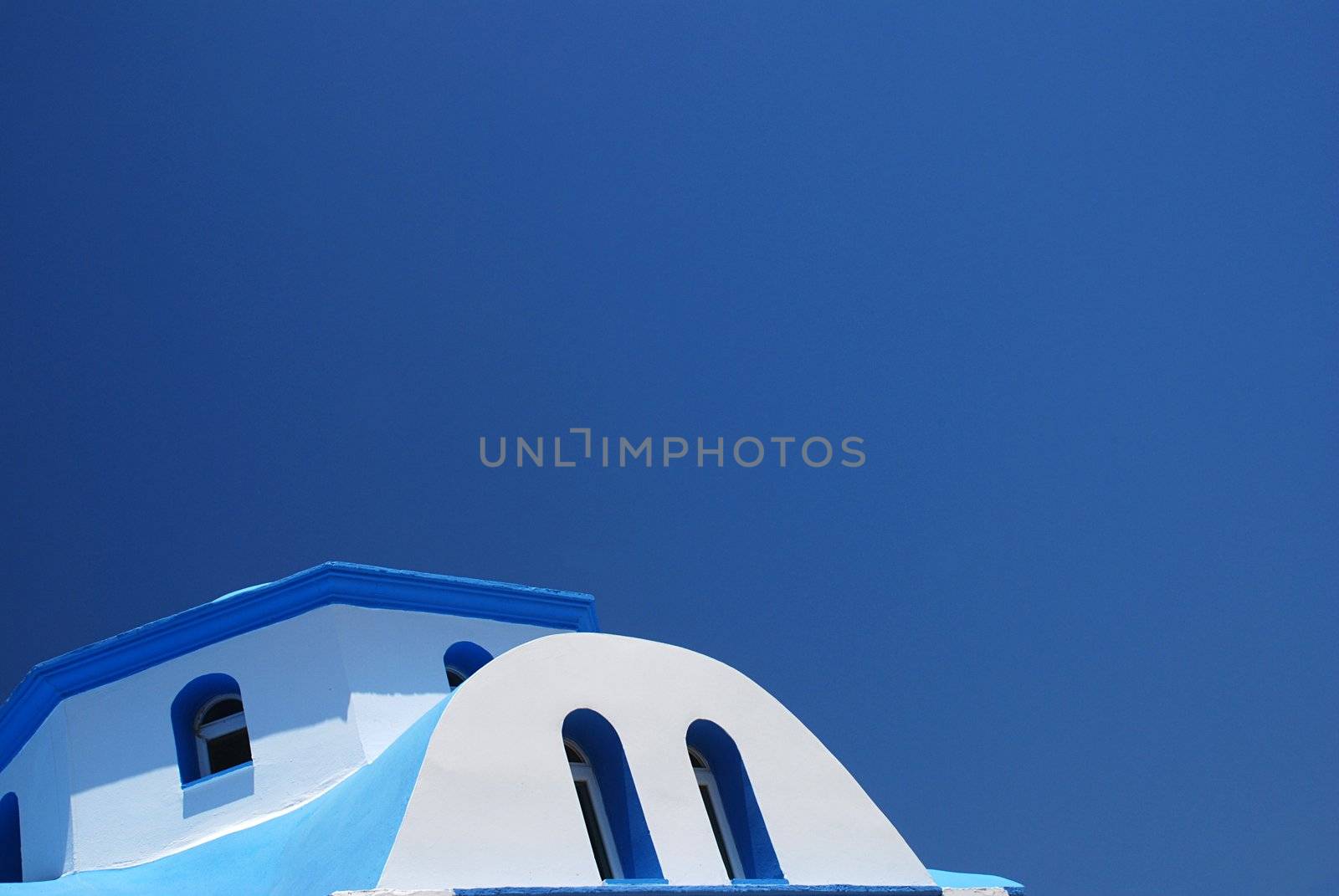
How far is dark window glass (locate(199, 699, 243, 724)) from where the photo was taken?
1838cm

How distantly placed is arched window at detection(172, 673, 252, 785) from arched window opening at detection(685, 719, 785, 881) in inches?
244

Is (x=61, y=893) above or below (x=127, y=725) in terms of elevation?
below

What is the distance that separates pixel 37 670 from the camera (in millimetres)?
18219

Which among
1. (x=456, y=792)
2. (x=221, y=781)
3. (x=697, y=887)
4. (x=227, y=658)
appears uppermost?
(x=227, y=658)

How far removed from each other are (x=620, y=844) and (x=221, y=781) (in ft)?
20.1

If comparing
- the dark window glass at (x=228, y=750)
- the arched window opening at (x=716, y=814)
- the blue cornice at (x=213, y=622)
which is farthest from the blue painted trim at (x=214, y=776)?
the arched window opening at (x=716, y=814)

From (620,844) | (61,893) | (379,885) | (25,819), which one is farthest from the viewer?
(25,819)

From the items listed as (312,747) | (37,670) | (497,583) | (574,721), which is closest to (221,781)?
(312,747)

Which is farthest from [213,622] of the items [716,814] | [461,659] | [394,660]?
[716,814]

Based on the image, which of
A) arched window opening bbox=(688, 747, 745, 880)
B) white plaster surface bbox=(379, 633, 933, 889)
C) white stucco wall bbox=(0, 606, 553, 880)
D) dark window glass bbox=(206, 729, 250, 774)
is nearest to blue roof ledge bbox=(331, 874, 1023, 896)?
white plaster surface bbox=(379, 633, 933, 889)

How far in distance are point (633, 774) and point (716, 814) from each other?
4.37ft

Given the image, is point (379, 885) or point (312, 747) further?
point (312, 747)

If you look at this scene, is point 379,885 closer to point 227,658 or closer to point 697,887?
point 697,887

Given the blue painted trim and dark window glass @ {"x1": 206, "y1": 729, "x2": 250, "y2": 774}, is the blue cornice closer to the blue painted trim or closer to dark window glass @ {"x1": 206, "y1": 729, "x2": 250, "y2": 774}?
dark window glass @ {"x1": 206, "y1": 729, "x2": 250, "y2": 774}
